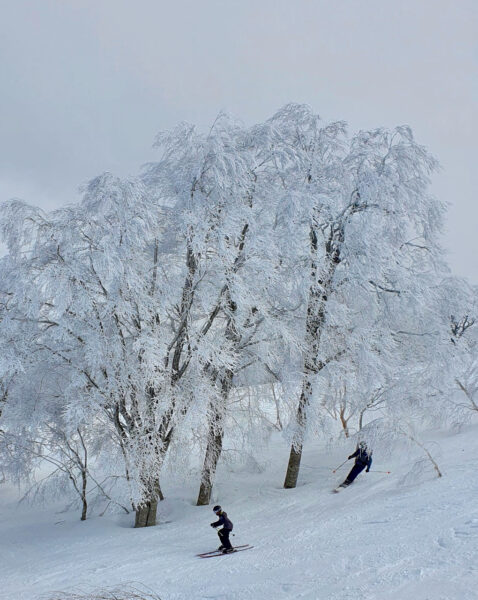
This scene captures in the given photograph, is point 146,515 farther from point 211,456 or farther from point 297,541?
point 297,541

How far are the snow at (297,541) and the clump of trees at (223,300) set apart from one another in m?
1.01

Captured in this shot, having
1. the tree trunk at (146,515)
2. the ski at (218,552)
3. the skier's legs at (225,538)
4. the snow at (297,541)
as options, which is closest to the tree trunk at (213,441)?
the snow at (297,541)

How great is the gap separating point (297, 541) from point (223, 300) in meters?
5.58

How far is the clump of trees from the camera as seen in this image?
32.0 ft

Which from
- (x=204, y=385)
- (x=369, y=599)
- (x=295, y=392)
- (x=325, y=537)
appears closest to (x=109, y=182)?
(x=204, y=385)

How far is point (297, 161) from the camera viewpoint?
39.6ft

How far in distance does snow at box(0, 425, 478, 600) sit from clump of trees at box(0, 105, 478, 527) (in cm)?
101

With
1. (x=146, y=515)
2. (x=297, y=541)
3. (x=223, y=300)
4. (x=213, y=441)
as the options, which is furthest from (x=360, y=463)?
(x=146, y=515)

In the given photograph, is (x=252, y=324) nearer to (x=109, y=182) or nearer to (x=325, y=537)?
(x=109, y=182)

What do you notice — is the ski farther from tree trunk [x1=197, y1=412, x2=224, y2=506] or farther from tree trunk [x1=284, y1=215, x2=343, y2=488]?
tree trunk [x1=284, y1=215, x2=343, y2=488]

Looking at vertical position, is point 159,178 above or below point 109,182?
above

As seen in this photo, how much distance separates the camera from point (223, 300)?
11.1m

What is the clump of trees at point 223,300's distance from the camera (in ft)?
32.0

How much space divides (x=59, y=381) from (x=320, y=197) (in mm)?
8260
